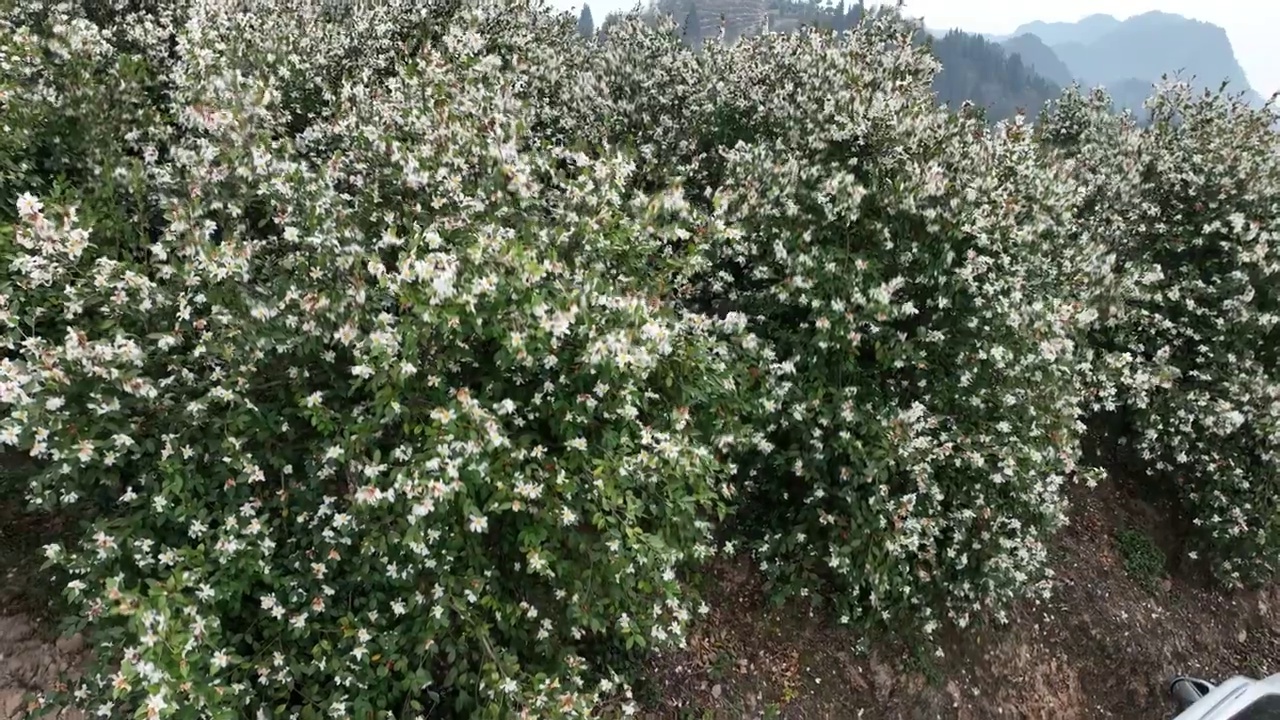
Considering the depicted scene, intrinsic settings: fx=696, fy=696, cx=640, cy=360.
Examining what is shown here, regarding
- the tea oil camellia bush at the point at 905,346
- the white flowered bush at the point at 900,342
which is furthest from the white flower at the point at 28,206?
the tea oil camellia bush at the point at 905,346

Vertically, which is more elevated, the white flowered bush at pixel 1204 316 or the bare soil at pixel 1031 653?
the white flowered bush at pixel 1204 316

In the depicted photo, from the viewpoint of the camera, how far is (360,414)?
4547mm

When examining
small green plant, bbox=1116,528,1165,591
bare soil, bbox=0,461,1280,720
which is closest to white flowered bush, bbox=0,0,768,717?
bare soil, bbox=0,461,1280,720

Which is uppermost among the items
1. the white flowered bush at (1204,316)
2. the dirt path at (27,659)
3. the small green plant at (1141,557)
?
the white flowered bush at (1204,316)

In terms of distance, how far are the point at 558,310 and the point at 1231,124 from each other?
11163 mm

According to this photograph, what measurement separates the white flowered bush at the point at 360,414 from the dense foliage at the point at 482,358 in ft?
0.11

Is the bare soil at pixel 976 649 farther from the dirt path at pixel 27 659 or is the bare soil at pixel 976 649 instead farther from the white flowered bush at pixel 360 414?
the white flowered bush at pixel 360 414

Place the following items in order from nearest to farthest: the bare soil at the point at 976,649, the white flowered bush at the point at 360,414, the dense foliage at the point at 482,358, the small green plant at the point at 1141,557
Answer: the white flowered bush at the point at 360,414, the dense foliage at the point at 482,358, the bare soil at the point at 976,649, the small green plant at the point at 1141,557

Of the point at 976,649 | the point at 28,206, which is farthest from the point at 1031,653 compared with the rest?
the point at 28,206

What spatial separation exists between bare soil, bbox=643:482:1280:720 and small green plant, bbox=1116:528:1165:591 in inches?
3.6

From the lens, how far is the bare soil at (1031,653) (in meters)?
7.25

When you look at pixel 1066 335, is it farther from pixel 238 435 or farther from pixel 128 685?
pixel 128 685

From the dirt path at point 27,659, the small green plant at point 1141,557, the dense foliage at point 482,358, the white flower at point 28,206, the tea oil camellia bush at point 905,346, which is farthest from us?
the small green plant at point 1141,557

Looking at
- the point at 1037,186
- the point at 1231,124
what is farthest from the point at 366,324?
the point at 1231,124
